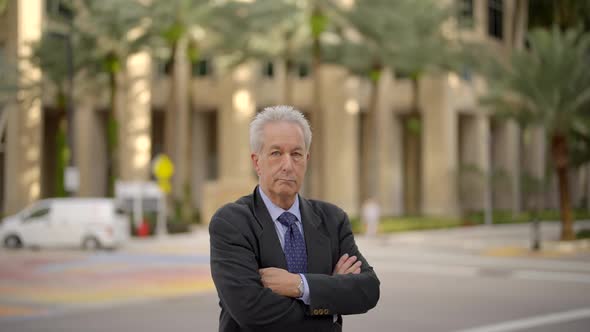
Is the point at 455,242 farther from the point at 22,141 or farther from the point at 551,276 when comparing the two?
the point at 22,141

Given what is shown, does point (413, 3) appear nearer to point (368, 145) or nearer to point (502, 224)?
point (368, 145)

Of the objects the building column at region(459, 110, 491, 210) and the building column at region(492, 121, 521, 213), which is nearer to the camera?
the building column at region(459, 110, 491, 210)

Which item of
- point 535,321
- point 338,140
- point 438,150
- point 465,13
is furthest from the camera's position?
point 465,13

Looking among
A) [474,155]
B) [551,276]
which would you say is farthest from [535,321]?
[474,155]

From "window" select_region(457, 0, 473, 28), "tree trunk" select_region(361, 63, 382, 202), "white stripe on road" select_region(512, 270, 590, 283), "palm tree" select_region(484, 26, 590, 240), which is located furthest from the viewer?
"window" select_region(457, 0, 473, 28)

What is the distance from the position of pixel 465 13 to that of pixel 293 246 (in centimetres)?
5345

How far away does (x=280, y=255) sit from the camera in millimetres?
3746

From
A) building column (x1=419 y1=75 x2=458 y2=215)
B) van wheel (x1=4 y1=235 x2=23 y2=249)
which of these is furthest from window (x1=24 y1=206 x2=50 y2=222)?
building column (x1=419 y1=75 x2=458 y2=215)

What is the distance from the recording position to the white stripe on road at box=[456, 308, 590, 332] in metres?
11.2

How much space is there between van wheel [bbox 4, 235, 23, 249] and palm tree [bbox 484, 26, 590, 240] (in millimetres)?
17626

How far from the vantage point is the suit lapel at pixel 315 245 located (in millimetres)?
3806

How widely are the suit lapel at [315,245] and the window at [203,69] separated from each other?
48.6 m

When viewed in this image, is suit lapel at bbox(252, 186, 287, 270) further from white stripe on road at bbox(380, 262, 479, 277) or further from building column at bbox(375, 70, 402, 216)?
building column at bbox(375, 70, 402, 216)

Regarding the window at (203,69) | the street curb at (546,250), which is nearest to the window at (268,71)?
the window at (203,69)
